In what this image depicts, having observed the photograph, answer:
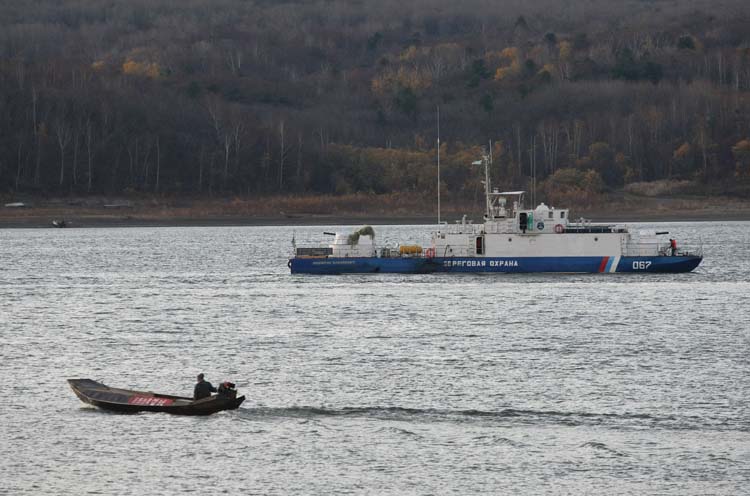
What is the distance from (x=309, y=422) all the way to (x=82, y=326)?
3407 centimetres

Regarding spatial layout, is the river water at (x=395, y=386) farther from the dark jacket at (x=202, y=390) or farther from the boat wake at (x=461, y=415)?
the dark jacket at (x=202, y=390)

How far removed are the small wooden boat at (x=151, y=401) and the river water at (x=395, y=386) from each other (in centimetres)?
50

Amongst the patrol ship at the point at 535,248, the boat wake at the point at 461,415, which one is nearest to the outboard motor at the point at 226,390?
the boat wake at the point at 461,415

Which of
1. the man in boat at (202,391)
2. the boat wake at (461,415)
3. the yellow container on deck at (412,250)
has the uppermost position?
the yellow container on deck at (412,250)

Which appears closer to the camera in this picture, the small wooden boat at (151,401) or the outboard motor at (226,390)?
the outboard motor at (226,390)

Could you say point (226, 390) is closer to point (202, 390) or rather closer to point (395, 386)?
point (202, 390)

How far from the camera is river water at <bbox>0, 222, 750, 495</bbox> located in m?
41.1

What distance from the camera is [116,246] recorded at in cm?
17862

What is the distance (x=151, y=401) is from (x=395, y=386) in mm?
11270

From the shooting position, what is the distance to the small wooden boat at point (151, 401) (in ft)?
159

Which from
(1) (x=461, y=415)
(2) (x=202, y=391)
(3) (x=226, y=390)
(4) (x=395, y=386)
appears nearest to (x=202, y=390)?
(2) (x=202, y=391)

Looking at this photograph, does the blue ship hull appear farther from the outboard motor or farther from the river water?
the outboard motor

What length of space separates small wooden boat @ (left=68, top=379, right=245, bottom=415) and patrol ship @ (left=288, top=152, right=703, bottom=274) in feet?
171

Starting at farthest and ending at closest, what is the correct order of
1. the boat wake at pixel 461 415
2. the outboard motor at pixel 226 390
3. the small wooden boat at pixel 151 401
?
the small wooden boat at pixel 151 401
the outboard motor at pixel 226 390
the boat wake at pixel 461 415
